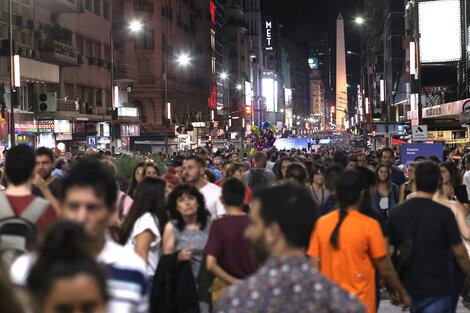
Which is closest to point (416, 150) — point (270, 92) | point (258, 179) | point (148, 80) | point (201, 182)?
point (258, 179)

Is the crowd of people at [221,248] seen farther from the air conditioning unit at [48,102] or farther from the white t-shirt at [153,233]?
the air conditioning unit at [48,102]

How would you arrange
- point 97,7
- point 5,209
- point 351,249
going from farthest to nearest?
point 97,7
point 351,249
point 5,209

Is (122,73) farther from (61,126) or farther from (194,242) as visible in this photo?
(194,242)

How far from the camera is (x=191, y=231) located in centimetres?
695

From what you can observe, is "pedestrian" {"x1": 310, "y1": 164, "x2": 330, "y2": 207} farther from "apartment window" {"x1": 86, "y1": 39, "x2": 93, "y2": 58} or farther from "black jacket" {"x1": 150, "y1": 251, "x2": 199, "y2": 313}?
"apartment window" {"x1": 86, "y1": 39, "x2": 93, "y2": 58}

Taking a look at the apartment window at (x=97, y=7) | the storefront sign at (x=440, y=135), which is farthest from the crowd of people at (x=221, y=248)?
the apartment window at (x=97, y=7)

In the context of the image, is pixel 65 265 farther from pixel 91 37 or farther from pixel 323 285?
pixel 91 37

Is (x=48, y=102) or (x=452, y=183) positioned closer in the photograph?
(x=452, y=183)

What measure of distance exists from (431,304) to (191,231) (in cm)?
217

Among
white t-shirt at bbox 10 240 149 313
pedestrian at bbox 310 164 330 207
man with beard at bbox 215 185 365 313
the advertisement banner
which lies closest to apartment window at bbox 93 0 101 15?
the advertisement banner

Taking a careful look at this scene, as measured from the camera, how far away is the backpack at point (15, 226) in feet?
15.9

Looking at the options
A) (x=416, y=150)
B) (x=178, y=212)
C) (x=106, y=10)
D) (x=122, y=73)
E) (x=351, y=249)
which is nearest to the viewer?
(x=351, y=249)

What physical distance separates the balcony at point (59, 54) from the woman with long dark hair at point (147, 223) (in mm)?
34682

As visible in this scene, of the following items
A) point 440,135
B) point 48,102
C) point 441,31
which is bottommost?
point 440,135
